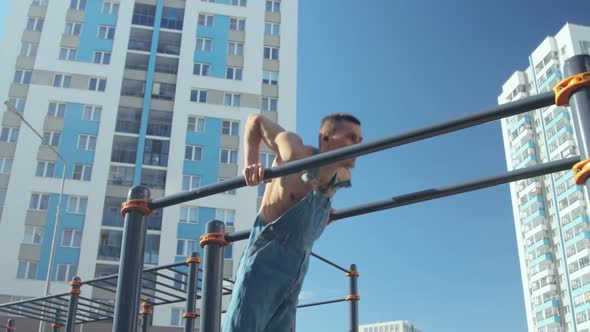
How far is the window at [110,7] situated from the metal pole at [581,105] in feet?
127

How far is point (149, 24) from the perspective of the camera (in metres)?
38.5

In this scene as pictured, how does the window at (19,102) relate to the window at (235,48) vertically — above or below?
below

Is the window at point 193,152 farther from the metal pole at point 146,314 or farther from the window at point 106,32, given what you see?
the metal pole at point 146,314

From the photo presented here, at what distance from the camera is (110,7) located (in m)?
37.8

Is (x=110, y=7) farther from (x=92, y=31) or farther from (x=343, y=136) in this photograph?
(x=343, y=136)

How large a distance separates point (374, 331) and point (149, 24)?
3722 inches

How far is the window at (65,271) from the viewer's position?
30578mm

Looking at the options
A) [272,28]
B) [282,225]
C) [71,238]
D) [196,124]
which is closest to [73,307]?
[282,225]

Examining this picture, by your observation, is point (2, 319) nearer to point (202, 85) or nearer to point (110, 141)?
point (110, 141)

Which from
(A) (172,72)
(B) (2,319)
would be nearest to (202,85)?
(A) (172,72)

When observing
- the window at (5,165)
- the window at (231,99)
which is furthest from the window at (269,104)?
the window at (5,165)

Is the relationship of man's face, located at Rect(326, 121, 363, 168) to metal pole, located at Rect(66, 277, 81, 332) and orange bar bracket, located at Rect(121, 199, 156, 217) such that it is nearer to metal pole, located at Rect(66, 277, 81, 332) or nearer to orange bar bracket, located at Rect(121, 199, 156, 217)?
orange bar bracket, located at Rect(121, 199, 156, 217)

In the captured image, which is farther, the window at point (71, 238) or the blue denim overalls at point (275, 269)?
the window at point (71, 238)

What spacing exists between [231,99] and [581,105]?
35.0 metres
